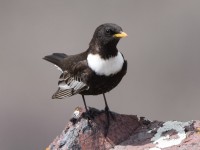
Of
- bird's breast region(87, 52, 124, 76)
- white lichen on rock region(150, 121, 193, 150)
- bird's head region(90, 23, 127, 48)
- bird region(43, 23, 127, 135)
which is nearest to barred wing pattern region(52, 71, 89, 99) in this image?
bird region(43, 23, 127, 135)

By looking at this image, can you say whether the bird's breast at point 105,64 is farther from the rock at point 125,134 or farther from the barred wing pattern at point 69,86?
the rock at point 125,134

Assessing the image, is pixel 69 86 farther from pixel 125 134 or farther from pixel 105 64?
pixel 125 134

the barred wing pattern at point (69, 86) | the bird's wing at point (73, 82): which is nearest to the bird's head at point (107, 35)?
the bird's wing at point (73, 82)

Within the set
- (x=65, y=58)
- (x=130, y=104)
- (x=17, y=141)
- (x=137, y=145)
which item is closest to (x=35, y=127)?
(x=17, y=141)

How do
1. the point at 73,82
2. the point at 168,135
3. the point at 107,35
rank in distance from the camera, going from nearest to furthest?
the point at 168,135 < the point at 107,35 < the point at 73,82

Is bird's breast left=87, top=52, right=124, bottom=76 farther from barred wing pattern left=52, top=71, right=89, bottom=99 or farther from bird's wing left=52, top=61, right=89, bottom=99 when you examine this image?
barred wing pattern left=52, top=71, right=89, bottom=99

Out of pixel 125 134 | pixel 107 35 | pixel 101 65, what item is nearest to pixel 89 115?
pixel 125 134
